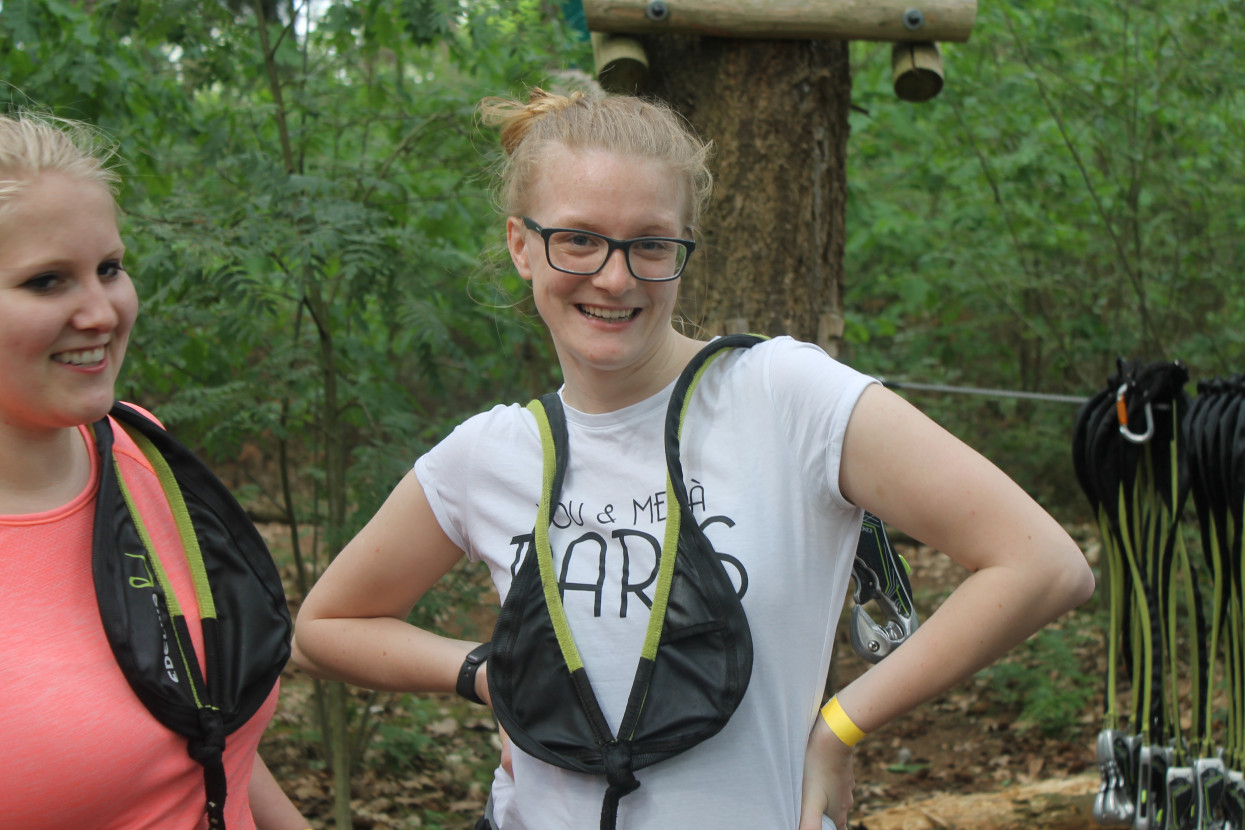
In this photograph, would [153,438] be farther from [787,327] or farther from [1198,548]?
[1198,548]

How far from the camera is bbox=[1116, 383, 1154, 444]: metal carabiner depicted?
261 cm

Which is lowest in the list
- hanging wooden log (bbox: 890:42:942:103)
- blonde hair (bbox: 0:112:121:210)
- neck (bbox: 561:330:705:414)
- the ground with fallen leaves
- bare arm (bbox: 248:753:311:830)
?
the ground with fallen leaves

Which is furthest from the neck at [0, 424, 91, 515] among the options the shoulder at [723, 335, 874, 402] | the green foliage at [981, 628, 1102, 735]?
the green foliage at [981, 628, 1102, 735]

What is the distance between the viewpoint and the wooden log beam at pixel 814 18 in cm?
277

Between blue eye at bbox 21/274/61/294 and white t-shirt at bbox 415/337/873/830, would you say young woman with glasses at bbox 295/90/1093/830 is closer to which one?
white t-shirt at bbox 415/337/873/830

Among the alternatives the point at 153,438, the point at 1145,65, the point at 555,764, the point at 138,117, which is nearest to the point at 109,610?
the point at 153,438

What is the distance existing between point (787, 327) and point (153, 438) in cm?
184

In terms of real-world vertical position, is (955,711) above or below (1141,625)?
below

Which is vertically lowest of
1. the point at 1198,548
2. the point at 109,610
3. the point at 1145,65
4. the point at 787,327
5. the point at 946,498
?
the point at 1198,548

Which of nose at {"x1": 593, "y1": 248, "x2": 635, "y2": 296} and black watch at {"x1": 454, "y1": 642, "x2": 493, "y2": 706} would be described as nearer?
nose at {"x1": 593, "y1": 248, "x2": 635, "y2": 296}

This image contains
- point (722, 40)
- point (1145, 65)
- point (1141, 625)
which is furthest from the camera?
point (1145, 65)

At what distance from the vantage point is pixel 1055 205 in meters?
6.19

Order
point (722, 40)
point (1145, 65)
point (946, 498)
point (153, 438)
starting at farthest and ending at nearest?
1. point (1145, 65)
2. point (722, 40)
3. point (153, 438)
4. point (946, 498)

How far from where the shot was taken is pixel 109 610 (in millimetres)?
1472
